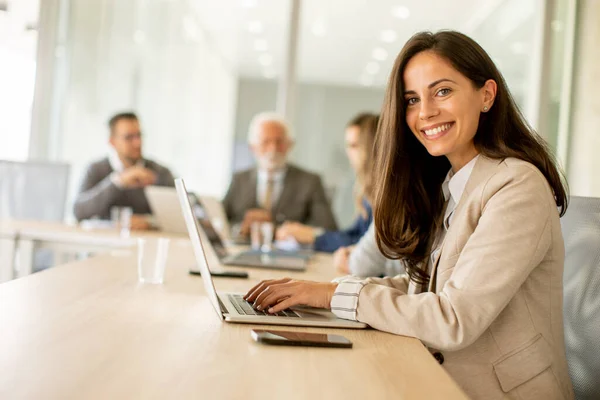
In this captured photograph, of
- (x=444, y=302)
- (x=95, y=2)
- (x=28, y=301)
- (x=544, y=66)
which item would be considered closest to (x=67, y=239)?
(x=28, y=301)

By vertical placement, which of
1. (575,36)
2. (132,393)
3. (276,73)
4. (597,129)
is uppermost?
(575,36)

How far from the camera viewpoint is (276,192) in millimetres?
4641

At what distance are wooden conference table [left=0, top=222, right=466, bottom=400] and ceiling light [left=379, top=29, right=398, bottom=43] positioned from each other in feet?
15.4

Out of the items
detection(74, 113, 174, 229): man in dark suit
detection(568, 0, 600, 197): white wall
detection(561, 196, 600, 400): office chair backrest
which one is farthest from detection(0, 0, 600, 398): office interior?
detection(561, 196, 600, 400): office chair backrest

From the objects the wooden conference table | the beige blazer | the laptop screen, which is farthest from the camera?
the laptop screen

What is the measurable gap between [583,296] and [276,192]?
126 inches

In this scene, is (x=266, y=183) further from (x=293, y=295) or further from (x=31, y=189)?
(x=293, y=295)

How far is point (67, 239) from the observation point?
324 cm

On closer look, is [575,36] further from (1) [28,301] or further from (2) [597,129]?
(1) [28,301]

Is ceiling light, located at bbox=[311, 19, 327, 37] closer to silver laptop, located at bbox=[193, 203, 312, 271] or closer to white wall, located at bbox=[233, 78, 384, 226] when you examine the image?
white wall, located at bbox=[233, 78, 384, 226]

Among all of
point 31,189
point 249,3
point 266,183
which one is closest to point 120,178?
point 31,189

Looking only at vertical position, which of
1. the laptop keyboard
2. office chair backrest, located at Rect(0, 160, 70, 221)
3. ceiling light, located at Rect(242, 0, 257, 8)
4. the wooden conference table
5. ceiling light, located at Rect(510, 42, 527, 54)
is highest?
ceiling light, located at Rect(242, 0, 257, 8)

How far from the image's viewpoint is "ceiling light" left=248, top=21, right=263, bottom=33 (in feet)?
19.5

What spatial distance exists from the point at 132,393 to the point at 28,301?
27.1 inches
